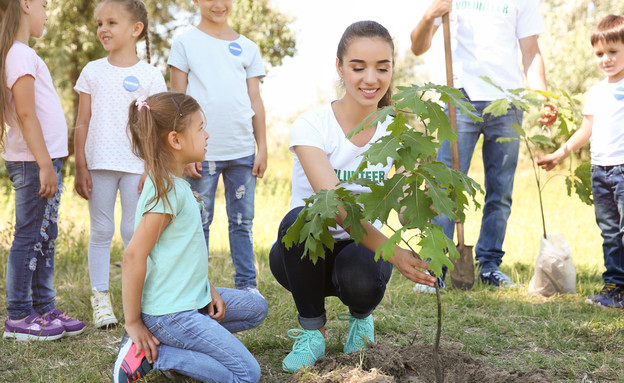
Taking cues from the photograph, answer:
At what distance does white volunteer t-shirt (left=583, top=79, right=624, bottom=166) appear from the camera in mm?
3584

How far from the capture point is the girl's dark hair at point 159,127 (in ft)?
7.80

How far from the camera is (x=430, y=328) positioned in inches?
126

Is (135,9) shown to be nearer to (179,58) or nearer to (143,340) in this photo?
(179,58)

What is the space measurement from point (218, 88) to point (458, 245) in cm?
173

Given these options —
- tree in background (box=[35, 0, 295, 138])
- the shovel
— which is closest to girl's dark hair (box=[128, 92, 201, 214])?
the shovel

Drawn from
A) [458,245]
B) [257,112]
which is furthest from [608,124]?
[257,112]

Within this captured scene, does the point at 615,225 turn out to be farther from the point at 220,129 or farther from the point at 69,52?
the point at 69,52

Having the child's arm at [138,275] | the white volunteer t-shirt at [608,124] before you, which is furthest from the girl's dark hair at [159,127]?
→ the white volunteer t-shirt at [608,124]

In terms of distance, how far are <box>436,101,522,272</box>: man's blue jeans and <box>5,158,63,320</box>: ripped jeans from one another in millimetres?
2284

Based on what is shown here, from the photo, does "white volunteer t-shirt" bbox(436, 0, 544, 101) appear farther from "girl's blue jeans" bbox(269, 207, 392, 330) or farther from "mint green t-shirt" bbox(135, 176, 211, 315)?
"mint green t-shirt" bbox(135, 176, 211, 315)

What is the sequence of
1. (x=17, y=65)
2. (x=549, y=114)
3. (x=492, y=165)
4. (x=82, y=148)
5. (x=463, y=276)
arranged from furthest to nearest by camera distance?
(x=492, y=165) → (x=463, y=276) → (x=549, y=114) → (x=82, y=148) → (x=17, y=65)

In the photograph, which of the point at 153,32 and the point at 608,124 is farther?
the point at 153,32

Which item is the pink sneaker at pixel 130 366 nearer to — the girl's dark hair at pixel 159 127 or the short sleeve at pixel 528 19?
the girl's dark hair at pixel 159 127

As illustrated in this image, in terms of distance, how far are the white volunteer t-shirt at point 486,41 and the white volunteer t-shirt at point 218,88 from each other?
4.56 ft
